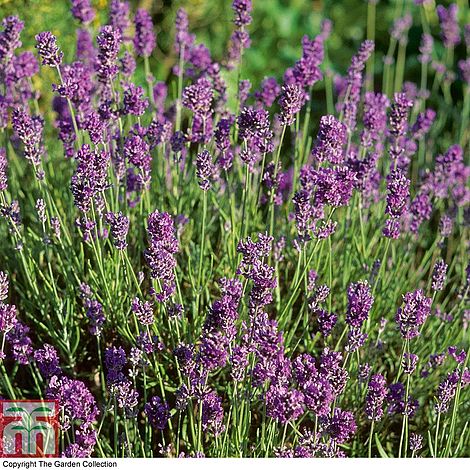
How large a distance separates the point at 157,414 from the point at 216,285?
65 cm

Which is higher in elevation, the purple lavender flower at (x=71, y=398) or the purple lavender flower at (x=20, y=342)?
the purple lavender flower at (x=20, y=342)

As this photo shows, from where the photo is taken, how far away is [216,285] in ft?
8.86

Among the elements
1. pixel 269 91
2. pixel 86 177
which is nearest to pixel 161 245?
pixel 86 177

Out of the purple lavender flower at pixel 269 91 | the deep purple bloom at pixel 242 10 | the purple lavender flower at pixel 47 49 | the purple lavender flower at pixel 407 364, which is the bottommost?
the purple lavender flower at pixel 407 364

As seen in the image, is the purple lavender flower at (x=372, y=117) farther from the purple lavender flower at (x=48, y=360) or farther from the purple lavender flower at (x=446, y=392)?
the purple lavender flower at (x=48, y=360)

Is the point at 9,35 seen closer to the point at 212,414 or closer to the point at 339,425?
the point at 212,414

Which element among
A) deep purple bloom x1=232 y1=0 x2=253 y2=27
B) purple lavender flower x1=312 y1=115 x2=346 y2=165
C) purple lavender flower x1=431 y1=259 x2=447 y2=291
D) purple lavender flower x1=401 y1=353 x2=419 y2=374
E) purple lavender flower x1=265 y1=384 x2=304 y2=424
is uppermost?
deep purple bloom x1=232 y1=0 x2=253 y2=27

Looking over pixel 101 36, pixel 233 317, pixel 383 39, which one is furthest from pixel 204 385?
pixel 383 39

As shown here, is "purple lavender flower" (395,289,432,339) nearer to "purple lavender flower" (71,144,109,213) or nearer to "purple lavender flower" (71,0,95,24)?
"purple lavender flower" (71,144,109,213)

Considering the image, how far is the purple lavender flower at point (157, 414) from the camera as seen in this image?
84.4 inches

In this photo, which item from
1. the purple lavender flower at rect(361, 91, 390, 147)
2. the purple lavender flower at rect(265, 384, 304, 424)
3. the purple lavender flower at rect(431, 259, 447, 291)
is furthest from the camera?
the purple lavender flower at rect(361, 91, 390, 147)

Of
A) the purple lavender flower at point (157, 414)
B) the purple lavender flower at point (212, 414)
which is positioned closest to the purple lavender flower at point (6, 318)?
the purple lavender flower at point (157, 414)

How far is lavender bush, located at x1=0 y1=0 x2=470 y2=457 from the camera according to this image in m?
2.06

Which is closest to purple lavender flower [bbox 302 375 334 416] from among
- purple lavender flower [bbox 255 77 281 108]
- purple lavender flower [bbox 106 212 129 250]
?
purple lavender flower [bbox 106 212 129 250]
